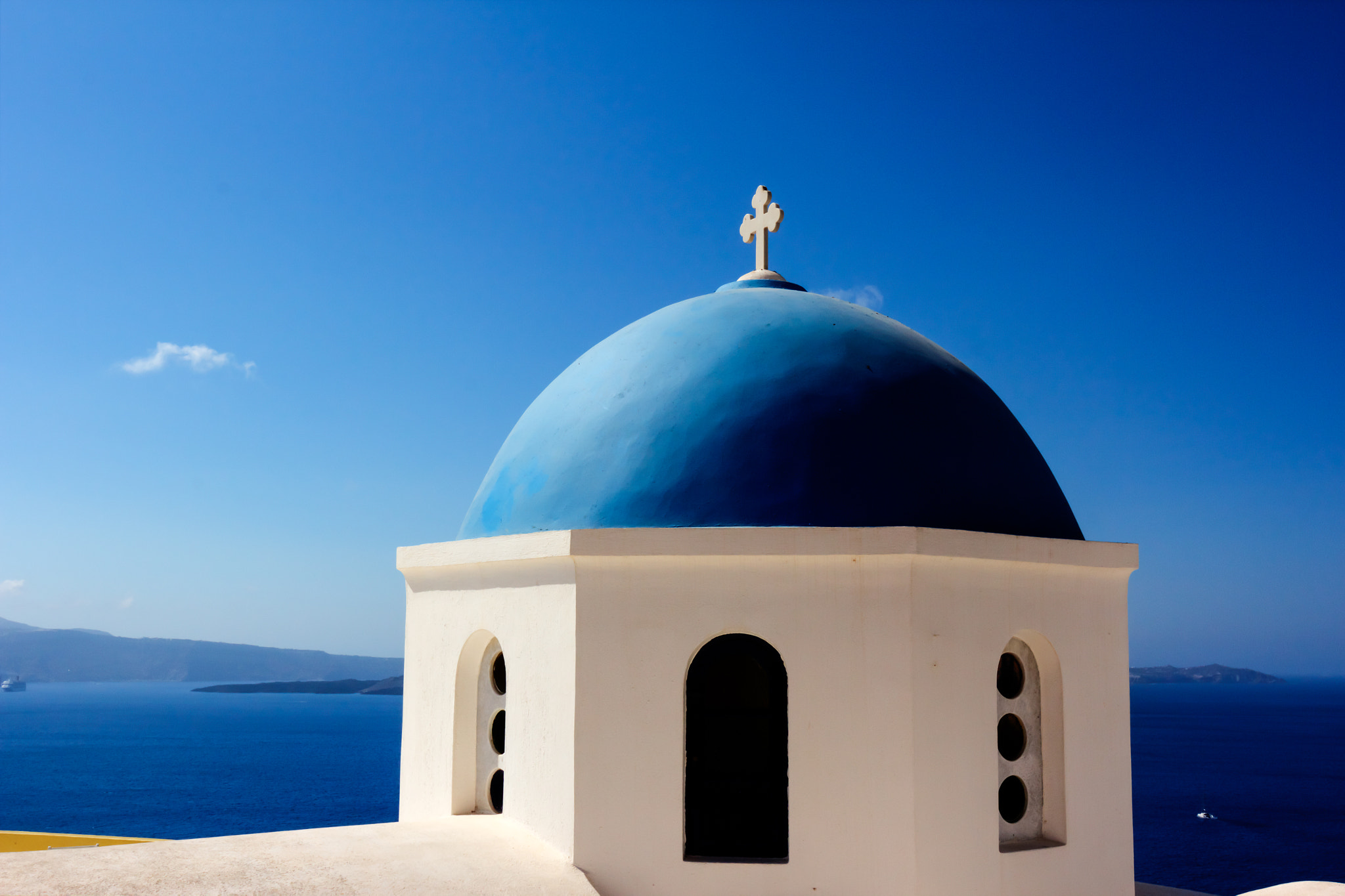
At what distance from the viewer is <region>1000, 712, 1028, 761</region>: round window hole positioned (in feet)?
22.4

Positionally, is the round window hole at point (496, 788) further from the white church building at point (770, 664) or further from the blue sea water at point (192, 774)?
the blue sea water at point (192, 774)

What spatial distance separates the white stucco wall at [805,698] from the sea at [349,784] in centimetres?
3812

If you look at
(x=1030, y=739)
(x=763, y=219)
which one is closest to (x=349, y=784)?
(x=763, y=219)

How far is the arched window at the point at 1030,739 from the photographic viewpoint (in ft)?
22.2

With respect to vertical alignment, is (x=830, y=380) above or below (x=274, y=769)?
above

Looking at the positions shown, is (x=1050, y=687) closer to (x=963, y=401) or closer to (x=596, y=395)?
(x=963, y=401)

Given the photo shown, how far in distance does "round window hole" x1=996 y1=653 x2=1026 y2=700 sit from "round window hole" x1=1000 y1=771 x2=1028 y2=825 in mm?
564

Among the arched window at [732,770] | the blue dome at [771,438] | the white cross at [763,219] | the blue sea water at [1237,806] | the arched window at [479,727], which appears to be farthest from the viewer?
the blue sea water at [1237,806]

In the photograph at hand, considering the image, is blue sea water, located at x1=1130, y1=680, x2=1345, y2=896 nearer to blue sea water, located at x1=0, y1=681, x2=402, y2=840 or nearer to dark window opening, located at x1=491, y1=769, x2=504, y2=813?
dark window opening, located at x1=491, y1=769, x2=504, y2=813

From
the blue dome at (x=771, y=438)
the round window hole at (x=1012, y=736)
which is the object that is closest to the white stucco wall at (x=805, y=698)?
the blue dome at (x=771, y=438)

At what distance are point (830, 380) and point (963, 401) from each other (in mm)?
1155

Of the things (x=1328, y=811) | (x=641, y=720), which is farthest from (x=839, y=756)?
(x=1328, y=811)

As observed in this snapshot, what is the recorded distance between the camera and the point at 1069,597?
6.85 meters

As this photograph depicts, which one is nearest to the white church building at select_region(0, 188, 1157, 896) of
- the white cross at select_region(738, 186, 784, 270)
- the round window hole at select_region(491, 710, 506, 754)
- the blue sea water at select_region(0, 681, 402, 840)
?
the round window hole at select_region(491, 710, 506, 754)
